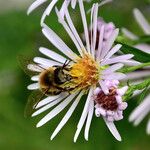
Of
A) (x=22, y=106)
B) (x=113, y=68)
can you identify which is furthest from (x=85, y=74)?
(x=22, y=106)

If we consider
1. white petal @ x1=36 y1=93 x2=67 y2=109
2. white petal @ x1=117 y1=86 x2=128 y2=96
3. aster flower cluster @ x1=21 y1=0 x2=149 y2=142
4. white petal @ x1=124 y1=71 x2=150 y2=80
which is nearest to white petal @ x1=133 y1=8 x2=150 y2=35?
white petal @ x1=124 y1=71 x2=150 y2=80

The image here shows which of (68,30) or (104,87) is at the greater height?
(68,30)

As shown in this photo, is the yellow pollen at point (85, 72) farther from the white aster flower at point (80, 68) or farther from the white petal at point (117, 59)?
the white petal at point (117, 59)

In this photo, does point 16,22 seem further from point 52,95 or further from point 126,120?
point 52,95

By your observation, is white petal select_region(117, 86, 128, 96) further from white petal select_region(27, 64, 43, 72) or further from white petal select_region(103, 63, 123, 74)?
white petal select_region(27, 64, 43, 72)

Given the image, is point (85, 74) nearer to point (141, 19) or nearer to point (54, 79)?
point (54, 79)

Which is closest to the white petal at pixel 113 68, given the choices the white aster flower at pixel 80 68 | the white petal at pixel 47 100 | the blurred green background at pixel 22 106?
A: the white aster flower at pixel 80 68

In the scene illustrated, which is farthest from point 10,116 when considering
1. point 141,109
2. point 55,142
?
point 141,109
